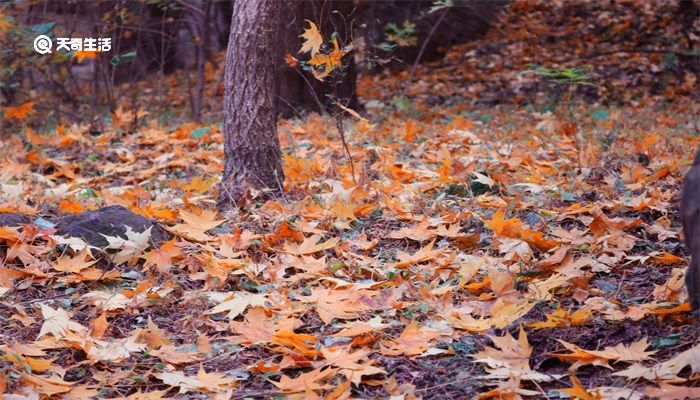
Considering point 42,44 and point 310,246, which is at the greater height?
point 42,44

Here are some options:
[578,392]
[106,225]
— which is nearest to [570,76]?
[106,225]

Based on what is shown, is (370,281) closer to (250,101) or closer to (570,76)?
(250,101)

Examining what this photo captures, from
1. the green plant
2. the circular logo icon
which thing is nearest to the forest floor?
the green plant

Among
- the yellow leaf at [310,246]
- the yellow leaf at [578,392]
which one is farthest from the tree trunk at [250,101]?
the yellow leaf at [578,392]

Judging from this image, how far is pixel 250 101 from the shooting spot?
168 inches

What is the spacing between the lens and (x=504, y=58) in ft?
33.9

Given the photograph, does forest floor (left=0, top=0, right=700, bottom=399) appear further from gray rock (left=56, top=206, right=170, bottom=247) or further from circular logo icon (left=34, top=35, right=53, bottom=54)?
circular logo icon (left=34, top=35, right=53, bottom=54)

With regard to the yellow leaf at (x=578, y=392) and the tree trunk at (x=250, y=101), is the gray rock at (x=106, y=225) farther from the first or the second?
the yellow leaf at (x=578, y=392)

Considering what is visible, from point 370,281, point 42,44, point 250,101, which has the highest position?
point 42,44

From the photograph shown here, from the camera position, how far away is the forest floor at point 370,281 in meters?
2.39

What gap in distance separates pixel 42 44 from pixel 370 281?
189 inches

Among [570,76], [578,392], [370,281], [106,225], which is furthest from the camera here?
[570,76]

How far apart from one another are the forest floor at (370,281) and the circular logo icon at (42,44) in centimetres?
166

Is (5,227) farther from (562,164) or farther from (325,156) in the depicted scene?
(562,164)
